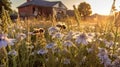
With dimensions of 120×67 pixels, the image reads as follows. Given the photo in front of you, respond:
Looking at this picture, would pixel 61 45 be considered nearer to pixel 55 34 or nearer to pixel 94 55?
pixel 55 34

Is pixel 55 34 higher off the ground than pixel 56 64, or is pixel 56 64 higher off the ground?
pixel 55 34

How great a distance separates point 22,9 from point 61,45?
222ft

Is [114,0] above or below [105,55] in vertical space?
above

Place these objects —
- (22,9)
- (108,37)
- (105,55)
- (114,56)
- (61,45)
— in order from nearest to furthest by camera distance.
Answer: (105,55), (114,56), (61,45), (108,37), (22,9)

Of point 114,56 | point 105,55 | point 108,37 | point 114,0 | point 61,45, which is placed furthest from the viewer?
point 108,37

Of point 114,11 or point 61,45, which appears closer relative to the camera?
point 61,45

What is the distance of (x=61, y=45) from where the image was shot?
264 centimetres

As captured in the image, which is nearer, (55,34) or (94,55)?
(94,55)

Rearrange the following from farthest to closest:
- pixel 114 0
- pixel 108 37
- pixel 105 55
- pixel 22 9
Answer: pixel 22 9 < pixel 108 37 < pixel 114 0 < pixel 105 55

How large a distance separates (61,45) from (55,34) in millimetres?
121

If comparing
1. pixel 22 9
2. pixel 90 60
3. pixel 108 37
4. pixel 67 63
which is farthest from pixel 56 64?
pixel 22 9

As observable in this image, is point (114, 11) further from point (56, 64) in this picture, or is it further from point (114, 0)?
point (56, 64)

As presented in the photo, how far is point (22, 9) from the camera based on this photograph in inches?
2731

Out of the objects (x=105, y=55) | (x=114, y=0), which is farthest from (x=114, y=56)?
(x=114, y=0)
